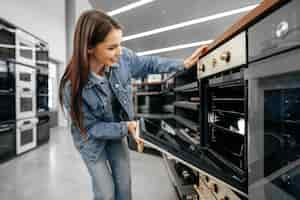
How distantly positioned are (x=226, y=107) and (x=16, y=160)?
3.02 m

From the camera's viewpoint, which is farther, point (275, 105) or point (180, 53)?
point (180, 53)

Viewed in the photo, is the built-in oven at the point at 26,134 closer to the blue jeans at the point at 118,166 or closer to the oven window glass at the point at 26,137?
the oven window glass at the point at 26,137

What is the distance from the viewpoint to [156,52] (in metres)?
8.30

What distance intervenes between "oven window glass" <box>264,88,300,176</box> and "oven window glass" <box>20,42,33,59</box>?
136 inches

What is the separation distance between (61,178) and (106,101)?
5.11ft

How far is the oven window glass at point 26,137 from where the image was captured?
9.77ft

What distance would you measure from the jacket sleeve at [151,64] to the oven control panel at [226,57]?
16 cm

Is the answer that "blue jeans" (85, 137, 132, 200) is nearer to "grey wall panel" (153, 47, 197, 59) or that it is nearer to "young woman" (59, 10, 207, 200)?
"young woman" (59, 10, 207, 200)

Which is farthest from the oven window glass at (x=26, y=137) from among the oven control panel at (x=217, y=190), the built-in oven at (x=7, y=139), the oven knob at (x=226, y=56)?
the oven knob at (x=226, y=56)

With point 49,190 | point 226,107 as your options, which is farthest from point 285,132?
point 49,190

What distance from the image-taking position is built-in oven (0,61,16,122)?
2570 mm

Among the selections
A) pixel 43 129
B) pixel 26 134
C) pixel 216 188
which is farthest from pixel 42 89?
pixel 216 188

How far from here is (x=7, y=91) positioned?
8.71ft

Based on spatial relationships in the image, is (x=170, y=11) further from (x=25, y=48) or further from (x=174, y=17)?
(x=25, y=48)
